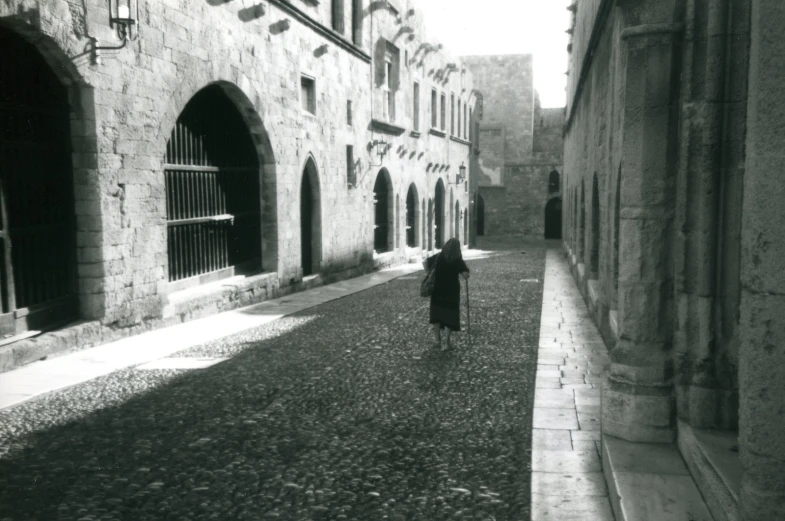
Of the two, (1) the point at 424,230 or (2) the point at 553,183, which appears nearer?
(1) the point at 424,230

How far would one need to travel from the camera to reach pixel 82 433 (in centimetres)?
544

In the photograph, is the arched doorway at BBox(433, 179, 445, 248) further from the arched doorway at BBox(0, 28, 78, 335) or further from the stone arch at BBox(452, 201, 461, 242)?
the arched doorway at BBox(0, 28, 78, 335)

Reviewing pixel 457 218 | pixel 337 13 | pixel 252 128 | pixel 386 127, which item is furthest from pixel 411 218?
pixel 252 128

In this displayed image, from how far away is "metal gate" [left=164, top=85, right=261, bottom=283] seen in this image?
1124 cm

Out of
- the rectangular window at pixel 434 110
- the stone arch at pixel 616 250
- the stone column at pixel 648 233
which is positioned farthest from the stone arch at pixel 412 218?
the stone column at pixel 648 233

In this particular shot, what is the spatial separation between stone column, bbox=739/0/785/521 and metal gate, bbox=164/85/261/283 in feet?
30.6

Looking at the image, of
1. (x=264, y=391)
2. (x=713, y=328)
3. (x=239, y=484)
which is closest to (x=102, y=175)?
(x=264, y=391)

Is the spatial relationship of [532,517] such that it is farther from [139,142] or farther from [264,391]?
[139,142]

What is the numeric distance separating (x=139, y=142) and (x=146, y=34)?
4.78ft

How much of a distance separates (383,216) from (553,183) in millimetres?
20202

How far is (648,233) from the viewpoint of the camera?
14.8ft

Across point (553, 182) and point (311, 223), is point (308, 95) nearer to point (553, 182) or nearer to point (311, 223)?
point (311, 223)

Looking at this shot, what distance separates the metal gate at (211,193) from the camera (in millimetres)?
11242

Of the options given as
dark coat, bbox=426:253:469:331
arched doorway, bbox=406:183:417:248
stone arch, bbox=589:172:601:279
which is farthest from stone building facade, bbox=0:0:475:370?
stone arch, bbox=589:172:601:279
